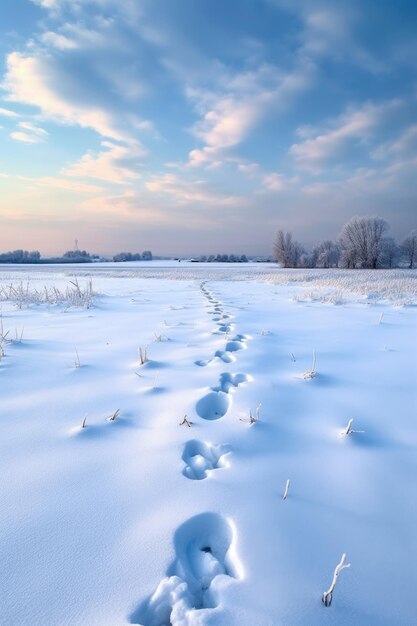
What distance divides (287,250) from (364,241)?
1385 cm

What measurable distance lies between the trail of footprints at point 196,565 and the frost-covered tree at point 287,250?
57.7m

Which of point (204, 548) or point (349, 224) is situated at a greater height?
point (349, 224)

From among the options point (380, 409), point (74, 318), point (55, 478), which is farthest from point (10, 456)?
point (74, 318)

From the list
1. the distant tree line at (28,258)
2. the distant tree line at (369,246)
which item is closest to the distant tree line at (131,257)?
the distant tree line at (28,258)

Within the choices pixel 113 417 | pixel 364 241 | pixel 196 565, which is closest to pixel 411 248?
pixel 364 241

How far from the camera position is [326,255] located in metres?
56.2

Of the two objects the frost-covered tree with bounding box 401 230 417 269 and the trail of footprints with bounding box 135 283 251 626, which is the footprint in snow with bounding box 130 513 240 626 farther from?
the frost-covered tree with bounding box 401 230 417 269

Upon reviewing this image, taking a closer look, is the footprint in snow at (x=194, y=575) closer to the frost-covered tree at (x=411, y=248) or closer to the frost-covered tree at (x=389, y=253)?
the frost-covered tree at (x=389, y=253)

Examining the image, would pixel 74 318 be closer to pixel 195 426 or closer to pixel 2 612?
pixel 195 426

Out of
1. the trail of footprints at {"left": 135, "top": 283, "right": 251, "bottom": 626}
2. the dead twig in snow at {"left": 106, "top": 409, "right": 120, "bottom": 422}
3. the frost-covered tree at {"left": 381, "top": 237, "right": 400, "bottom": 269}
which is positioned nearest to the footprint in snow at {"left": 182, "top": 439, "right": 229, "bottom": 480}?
the trail of footprints at {"left": 135, "top": 283, "right": 251, "bottom": 626}

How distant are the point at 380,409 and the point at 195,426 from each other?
4.45 feet

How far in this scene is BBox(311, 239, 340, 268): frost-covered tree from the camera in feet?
185

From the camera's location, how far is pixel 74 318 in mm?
6062

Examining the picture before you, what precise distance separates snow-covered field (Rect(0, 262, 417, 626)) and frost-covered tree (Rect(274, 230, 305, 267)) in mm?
56486
